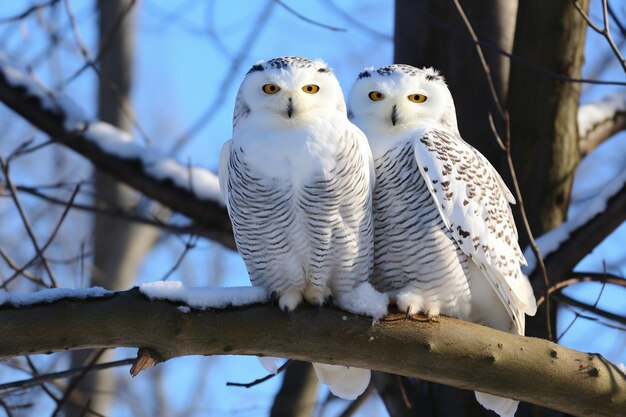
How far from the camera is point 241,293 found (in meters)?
2.90

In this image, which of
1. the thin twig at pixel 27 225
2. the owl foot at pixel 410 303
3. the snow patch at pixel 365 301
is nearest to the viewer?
the snow patch at pixel 365 301

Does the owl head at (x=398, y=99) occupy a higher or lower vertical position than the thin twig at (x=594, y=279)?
higher

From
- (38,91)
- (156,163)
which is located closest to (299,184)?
(156,163)

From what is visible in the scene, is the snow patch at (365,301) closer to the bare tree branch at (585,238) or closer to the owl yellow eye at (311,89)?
the owl yellow eye at (311,89)

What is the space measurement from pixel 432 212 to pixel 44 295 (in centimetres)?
137

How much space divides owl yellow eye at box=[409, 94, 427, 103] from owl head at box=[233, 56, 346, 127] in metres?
0.39

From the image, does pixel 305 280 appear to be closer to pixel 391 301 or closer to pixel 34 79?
pixel 391 301

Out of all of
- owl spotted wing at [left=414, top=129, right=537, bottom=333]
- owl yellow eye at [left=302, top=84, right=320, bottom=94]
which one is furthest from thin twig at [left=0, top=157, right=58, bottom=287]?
owl spotted wing at [left=414, top=129, right=537, bottom=333]

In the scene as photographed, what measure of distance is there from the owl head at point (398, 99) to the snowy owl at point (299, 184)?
0.28 m

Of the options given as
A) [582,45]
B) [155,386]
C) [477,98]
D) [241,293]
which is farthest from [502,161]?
[155,386]

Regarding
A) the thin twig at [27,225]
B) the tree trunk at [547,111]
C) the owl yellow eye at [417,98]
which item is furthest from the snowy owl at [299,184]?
the tree trunk at [547,111]

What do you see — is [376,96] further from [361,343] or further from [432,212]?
[361,343]

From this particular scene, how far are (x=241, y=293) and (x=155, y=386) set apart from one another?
32.7 feet

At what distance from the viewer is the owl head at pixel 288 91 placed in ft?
10.0
